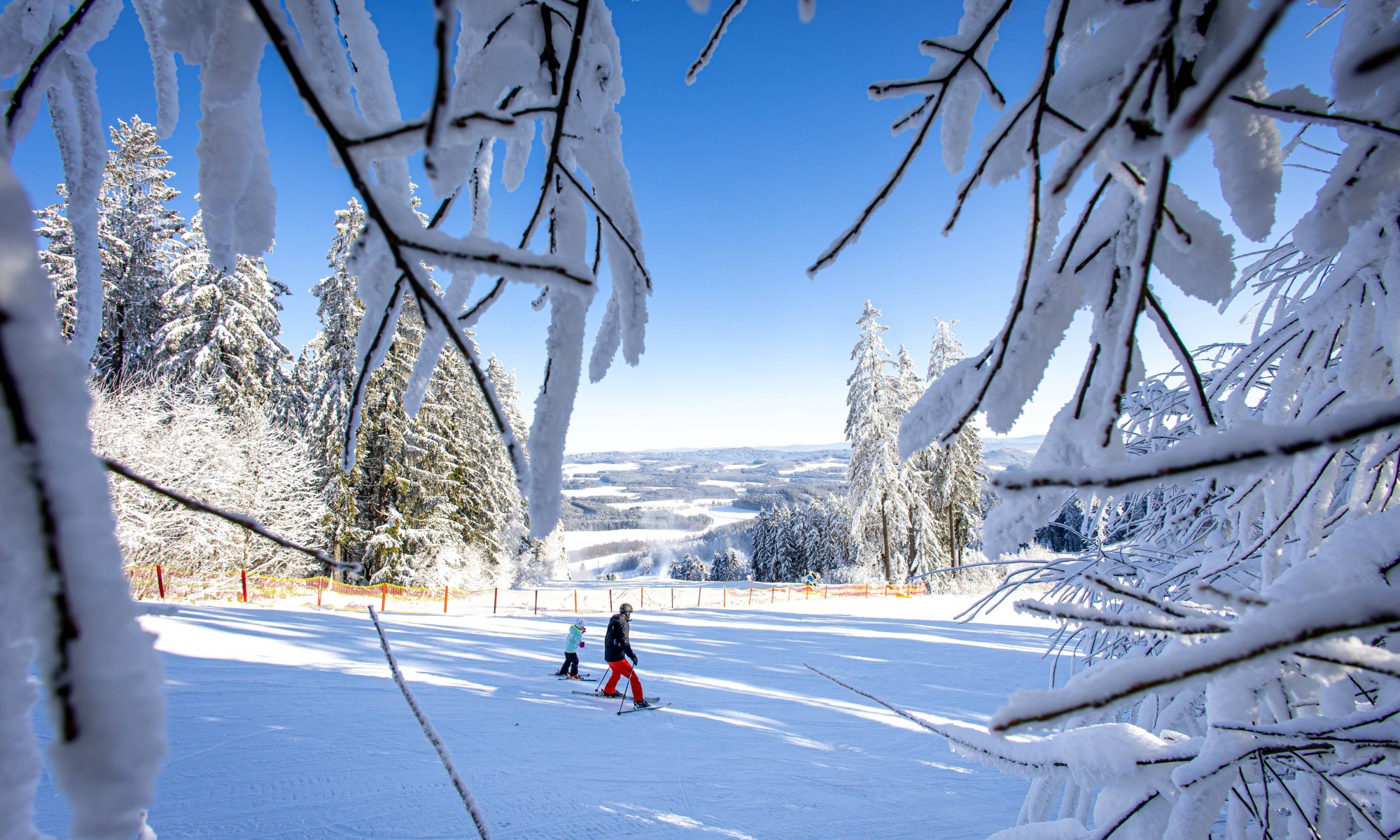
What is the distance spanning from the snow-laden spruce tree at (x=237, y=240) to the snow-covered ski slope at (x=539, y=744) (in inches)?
113

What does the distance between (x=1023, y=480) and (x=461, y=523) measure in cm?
2177

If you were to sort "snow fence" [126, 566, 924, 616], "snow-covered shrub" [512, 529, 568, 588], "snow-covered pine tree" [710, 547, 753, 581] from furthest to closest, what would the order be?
"snow-covered pine tree" [710, 547, 753, 581] < "snow-covered shrub" [512, 529, 568, 588] < "snow fence" [126, 566, 924, 616]

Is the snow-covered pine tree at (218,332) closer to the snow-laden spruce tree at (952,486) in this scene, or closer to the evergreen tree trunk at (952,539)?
the snow-laden spruce tree at (952,486)

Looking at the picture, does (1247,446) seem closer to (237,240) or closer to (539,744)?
(237,240)

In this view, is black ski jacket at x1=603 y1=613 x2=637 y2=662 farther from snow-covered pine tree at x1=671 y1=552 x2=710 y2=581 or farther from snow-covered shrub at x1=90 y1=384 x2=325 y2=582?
snow-covered pine tree at x1=671 y1=552 x2=710 y2=581

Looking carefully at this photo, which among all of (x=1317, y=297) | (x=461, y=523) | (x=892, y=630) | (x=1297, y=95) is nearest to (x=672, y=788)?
(x=1317, y=297)

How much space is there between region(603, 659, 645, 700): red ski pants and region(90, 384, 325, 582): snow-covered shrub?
27.5 ft

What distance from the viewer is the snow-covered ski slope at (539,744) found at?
4723 millimetres

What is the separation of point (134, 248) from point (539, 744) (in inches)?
717

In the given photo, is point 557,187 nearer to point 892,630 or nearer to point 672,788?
point 672,788

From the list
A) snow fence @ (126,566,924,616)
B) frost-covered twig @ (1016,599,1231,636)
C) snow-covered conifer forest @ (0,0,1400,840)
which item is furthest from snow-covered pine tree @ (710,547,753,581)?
frost-covered twig @ (1016,599,1231,636)

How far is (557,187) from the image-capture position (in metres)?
0.90

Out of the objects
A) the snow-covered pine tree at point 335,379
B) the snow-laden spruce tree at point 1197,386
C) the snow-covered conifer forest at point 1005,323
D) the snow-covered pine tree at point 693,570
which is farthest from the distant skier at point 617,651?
the snow-covered pine tree at point 693,570

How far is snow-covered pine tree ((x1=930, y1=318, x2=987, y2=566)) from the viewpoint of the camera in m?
22.2
